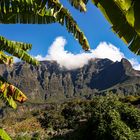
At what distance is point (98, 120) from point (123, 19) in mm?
29044

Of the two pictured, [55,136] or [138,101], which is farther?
[138,101]

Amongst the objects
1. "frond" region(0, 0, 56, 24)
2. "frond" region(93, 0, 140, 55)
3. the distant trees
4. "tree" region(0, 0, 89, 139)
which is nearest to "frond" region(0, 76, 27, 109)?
"tree" region(0, 0, 89, 139)

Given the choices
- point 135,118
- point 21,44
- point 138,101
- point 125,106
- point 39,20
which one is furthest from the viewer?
point 138,101

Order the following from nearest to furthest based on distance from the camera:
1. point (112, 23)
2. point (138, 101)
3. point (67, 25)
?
1. point (112, 23)
2. point (67, 25)
3. point (138, 101)

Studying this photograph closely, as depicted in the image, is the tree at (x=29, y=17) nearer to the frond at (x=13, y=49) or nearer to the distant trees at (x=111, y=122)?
the frond at (x=13, y=49)

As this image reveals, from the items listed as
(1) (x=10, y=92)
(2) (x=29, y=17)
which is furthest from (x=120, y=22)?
(1) (x=10, y=92)

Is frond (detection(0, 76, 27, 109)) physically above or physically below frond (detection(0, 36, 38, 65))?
below

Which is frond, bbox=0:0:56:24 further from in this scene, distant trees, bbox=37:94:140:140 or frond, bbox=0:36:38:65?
distant trees, bbox=37:94:140:140

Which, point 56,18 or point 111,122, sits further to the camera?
point 111,122

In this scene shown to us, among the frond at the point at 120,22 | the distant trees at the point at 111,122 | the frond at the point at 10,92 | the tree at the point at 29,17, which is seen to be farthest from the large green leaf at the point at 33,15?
the distant trees at the point at 111,122

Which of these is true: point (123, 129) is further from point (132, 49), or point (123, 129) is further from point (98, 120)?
point (132, 49)

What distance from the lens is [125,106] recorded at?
34.8m

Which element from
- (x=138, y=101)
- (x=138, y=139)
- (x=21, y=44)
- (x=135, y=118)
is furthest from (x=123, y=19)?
(x=138, y=101)

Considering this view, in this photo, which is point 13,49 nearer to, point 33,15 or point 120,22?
point 33,15
